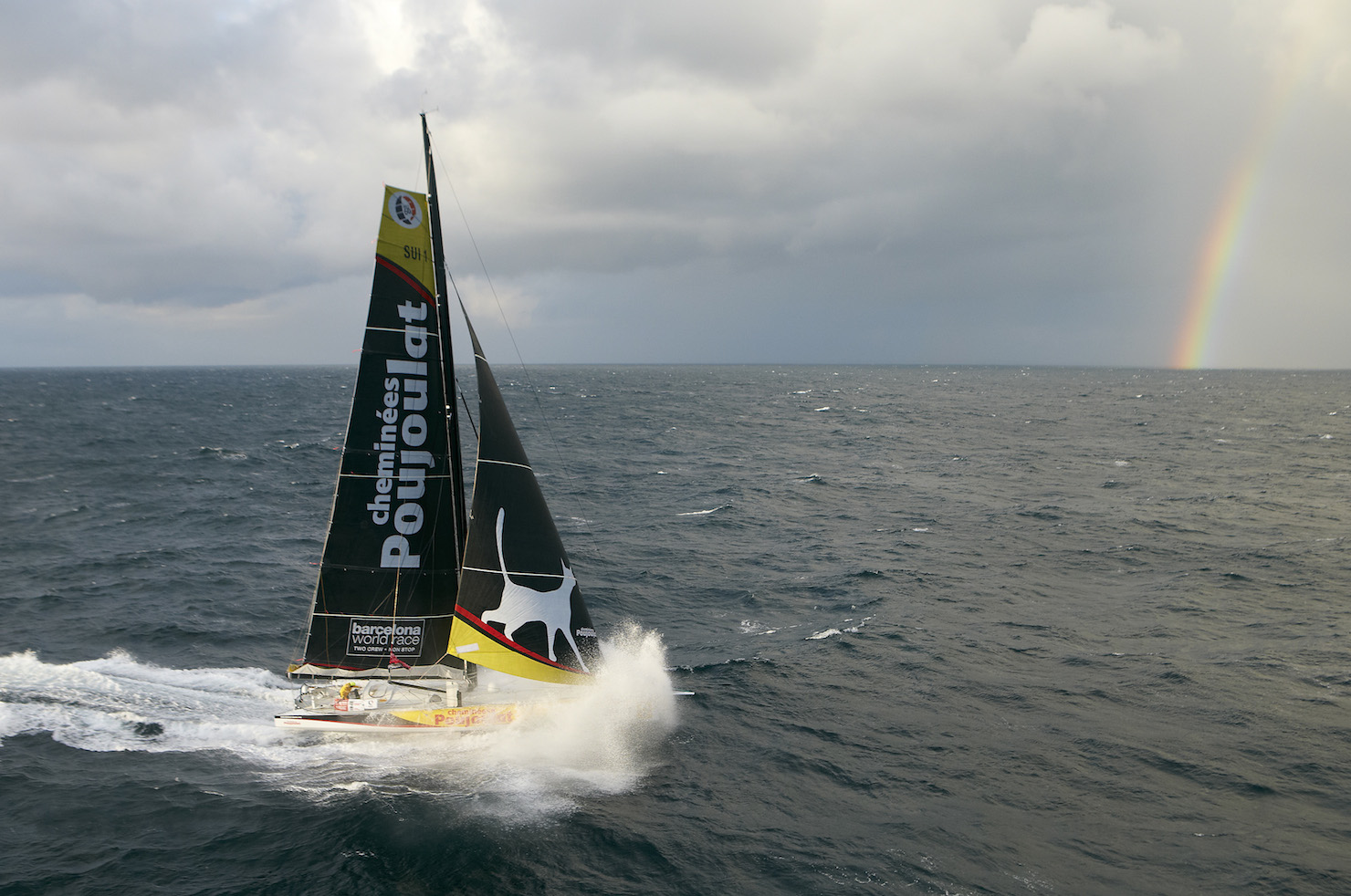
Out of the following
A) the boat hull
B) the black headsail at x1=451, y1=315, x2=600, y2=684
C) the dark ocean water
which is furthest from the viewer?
the boat hull

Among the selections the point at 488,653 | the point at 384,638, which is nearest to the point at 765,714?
the point at 488,653

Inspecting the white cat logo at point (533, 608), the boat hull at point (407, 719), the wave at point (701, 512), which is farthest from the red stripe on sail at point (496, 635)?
the wave at point (701, 512)

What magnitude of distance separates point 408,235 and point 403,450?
513cm

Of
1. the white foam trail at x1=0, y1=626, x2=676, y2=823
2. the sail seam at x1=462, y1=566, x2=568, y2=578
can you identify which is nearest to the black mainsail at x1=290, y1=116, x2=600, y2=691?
the sail seam at x1=462, y1=566, x2=568, y2=578

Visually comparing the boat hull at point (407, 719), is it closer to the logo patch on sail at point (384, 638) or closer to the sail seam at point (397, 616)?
the logo patch on sail at point (384, 638)

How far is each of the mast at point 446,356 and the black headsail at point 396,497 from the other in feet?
0.25

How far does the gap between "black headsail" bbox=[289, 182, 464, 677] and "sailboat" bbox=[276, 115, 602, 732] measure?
3cm

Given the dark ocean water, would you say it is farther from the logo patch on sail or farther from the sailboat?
the logo patch on sail

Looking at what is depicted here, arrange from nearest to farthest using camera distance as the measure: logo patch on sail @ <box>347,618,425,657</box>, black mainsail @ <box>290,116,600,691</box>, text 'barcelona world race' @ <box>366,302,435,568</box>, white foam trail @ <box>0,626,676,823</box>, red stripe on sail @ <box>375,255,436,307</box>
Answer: red stripe on sail @ <box>375,255,436,307</box> < black mainsail @ <box>290,116,600,691</box> < text 'barcelona world race' @ <box>366,302,435,568</box> < white foam trail @ <box>0,626,676,823</box> < logo patch on sail @ <box>347,618,425,657</box>

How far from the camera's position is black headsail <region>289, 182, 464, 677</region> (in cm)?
1869

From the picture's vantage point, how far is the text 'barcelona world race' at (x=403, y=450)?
1914cm

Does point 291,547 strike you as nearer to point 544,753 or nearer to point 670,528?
point 670,528

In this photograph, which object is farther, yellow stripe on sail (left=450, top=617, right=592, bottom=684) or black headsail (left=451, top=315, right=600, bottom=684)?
Answer: yellow stripe on sail (left=450, top=617, right=592, bottom=684)

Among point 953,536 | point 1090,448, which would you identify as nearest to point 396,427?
point 953,536
